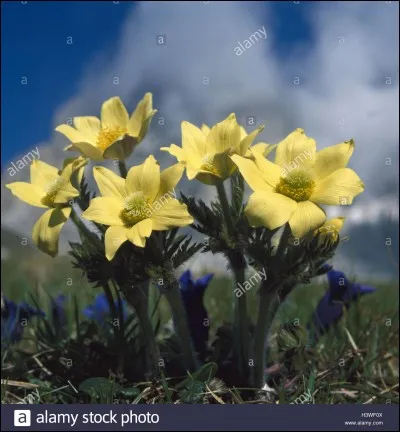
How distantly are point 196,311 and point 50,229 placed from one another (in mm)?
582

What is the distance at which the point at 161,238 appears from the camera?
1522mm

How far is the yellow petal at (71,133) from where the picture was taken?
1.63 m

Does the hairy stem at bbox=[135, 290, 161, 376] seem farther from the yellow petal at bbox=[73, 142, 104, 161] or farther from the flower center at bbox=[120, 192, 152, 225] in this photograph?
the yellow petal at bbox=[73, 142, 104, 161]

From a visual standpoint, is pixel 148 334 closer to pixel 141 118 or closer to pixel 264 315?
pixel 264 315

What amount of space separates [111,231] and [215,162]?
0.28 m

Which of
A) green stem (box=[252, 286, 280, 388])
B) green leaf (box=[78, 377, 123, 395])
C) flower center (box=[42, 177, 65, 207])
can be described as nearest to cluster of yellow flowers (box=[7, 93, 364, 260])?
flower center (box=[42, 177, 65, 207])

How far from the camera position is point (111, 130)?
5.49 ft

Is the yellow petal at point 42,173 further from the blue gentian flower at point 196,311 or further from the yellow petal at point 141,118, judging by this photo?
the blue gentian flower at point 196,311

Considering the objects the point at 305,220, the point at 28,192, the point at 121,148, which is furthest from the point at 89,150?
the point at 305,220

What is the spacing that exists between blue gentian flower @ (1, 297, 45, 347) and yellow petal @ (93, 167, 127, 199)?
843mm

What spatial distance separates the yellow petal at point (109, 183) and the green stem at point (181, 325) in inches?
10.0

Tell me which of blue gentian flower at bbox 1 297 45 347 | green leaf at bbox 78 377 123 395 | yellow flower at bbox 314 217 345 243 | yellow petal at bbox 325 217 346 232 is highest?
yellow petal at bbox 325 217 346 232

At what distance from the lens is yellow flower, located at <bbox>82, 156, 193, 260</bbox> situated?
1386 mm

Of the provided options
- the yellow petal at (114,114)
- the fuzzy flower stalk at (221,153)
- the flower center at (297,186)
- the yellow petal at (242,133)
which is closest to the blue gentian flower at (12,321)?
the yellow petal at (114,114)
